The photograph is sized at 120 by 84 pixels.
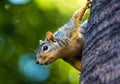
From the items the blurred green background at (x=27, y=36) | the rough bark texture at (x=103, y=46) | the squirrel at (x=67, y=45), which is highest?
the blurred green background at (x=27, y=36)

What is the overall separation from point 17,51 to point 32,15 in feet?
2.50

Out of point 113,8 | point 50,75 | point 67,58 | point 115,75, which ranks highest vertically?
point 50,75

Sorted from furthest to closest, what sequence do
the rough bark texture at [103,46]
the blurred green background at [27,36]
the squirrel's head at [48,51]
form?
the blurred green background at [27,36]
the squirrel's head at [48,51]
the rough bark texture at [103,46]

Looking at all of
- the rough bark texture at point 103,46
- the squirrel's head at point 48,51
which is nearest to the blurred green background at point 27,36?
the squirrel's head at point 48,51

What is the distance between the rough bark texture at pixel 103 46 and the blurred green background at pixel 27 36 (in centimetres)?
627

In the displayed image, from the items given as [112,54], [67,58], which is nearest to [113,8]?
[112,54]

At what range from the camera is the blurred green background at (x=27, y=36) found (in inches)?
363

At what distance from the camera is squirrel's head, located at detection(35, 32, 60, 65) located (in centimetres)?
481

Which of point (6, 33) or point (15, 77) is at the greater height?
point (6, 33)

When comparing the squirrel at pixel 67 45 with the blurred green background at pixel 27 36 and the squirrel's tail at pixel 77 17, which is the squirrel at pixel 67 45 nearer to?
the squirrel's tail at pixel 77 17

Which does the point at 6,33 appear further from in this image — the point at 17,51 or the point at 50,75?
the point at 50,75

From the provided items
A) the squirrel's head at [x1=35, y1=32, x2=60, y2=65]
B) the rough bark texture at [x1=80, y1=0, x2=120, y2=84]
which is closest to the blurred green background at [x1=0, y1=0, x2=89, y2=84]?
the squirrel's head at [x1=35, y1=32, x2=60, y2=65]

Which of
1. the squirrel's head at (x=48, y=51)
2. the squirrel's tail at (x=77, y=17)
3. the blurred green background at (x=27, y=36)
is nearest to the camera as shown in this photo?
the squirrel's tail at (x=77, y=17)

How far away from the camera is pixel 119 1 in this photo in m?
2.57
